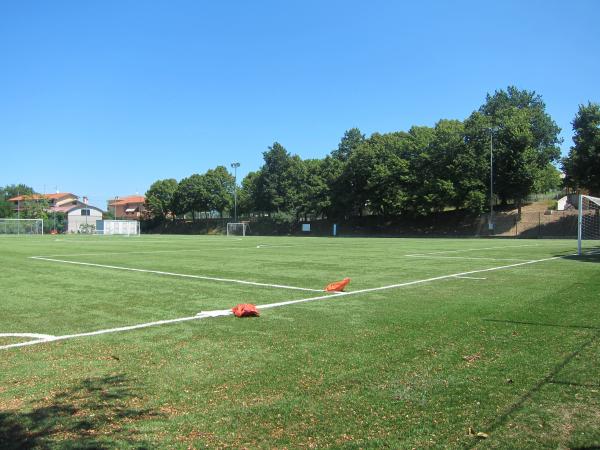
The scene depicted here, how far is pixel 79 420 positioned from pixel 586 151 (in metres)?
63.6

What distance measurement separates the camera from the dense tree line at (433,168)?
2435 inches

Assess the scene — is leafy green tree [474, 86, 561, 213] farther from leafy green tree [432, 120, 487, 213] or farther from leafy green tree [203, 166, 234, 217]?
leafy green tree [203, 166, 234, 217]

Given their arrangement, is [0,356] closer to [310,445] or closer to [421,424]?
[310,445]

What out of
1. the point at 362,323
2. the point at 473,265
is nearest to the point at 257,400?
the point at 362,323

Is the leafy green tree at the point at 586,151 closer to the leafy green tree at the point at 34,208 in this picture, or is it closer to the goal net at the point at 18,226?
the goal net at the point at 18,226

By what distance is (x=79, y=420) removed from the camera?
14.0ft

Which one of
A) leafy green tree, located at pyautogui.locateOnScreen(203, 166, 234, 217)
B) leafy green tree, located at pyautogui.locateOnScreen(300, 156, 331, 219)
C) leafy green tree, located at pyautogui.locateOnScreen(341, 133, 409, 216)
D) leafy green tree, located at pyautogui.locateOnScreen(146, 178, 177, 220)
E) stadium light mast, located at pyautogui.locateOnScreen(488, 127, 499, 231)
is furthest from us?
leafy green tree, located at pyautogui.locateOnScreen(146, 178, 177, 220)

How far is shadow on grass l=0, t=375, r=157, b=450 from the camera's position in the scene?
3826mm

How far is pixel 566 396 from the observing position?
4617 millimetres

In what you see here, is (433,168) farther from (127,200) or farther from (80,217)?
(127,200)

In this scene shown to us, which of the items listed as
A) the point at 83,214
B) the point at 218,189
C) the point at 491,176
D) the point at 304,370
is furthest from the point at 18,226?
the point at 304,370

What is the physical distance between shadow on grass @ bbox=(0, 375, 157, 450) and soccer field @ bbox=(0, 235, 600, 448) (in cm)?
2

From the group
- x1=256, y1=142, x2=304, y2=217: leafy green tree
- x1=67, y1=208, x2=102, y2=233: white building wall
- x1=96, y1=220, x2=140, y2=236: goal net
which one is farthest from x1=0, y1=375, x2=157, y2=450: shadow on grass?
x1=67, y1=208, x2=102, y2=233: white building wall

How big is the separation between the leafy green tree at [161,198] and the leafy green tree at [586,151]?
274 feet
